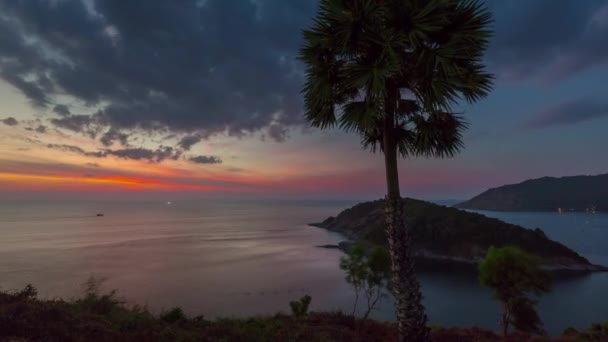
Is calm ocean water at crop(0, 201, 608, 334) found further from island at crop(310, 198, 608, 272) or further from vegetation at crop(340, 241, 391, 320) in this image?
vegetation at crop(340, 241, 391, 320)

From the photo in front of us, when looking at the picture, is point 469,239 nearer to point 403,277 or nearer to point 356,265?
point 356,265

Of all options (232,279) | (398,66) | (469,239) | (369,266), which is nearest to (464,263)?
(469,239)

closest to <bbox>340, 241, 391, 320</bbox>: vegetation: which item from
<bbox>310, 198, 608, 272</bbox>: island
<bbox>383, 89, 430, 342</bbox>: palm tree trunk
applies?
<bbox>383, 89, 430, 342</bbox>: palm tree trunk

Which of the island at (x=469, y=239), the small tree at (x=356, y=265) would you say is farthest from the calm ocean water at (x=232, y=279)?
the small tree at (x=356, y=265)

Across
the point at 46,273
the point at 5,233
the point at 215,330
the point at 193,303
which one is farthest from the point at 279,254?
the point at 5,233

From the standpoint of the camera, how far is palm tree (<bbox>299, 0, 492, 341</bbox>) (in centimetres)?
806

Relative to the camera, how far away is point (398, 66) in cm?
788

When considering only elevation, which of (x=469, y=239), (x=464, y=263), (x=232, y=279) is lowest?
(x=232, y=279)

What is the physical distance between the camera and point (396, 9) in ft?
26.8

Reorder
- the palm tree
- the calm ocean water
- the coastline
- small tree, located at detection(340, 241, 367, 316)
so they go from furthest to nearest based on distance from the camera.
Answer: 1. the coastline
2. the calm ocean water
3. small tree, located at detection(340, 241, 367, 316)
4. the palm tree

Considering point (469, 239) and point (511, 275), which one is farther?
point (469, 239)

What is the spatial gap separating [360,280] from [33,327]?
25.5m

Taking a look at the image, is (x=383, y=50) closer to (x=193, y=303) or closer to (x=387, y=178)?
(x=387, y=178)

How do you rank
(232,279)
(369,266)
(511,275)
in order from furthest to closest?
(232,279), (369,266), (511,275)
